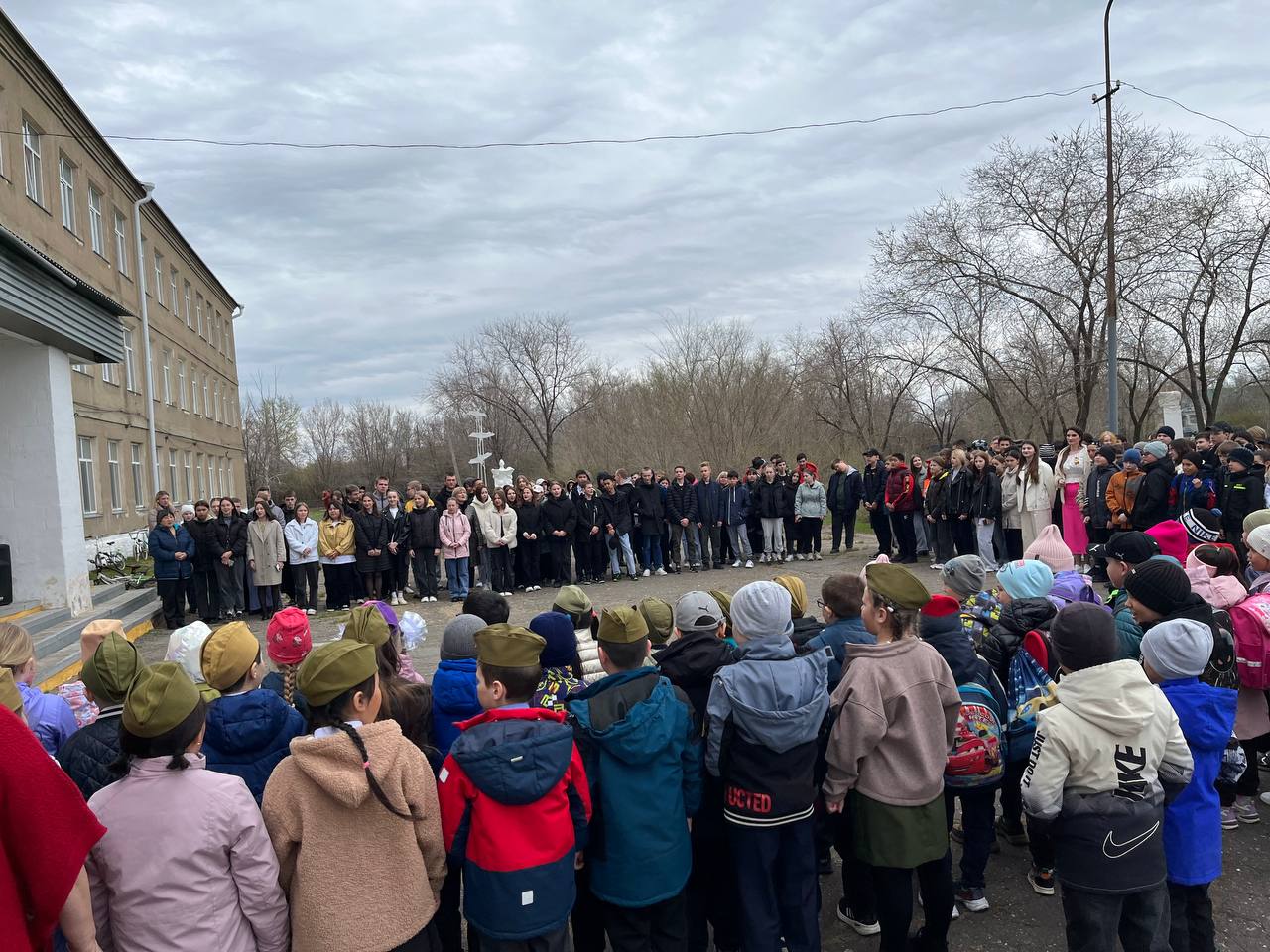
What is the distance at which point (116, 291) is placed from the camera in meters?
24.2

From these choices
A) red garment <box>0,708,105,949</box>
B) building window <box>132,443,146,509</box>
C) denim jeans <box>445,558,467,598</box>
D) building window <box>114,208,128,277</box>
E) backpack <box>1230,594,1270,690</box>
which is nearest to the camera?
red garment <box>0,708,105,949</box>

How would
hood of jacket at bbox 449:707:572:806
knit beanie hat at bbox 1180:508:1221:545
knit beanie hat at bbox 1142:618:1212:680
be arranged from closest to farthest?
hood of jacket at bbox 449:707:572:806 → knit beanie hat at bbox 1142:618:1212:680 → knit beanie hat at bbox 1180:508:1221:545

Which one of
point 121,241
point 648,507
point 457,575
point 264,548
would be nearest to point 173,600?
point 264,548

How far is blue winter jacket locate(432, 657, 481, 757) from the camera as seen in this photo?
11.4 ft

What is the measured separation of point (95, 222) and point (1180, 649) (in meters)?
27.3

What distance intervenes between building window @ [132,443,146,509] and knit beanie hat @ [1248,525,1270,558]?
25.8 m

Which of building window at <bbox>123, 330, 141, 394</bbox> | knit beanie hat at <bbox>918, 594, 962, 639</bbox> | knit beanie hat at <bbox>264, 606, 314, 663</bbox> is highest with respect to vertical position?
building window at <bbox>123, 330, 141, 394</bbox>

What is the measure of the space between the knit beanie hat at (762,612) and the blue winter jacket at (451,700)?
1164mm

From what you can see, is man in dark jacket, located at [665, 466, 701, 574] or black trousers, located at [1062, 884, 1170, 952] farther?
man in dark jacket, located at [665, 466, 701, 574]

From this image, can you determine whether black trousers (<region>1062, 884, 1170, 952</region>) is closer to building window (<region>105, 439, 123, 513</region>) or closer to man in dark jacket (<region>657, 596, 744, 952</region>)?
man in dark jacket (<region>657, 596, 744, 952</region>)

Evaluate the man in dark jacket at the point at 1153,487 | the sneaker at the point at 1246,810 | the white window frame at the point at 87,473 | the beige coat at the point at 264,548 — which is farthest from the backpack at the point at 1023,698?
the white window frame at the point at 87,473

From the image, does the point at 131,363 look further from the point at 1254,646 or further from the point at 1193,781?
the point at 1193,781

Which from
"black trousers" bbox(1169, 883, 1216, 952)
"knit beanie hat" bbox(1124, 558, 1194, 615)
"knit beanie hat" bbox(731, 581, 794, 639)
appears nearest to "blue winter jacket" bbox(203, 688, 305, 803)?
"knit beanie hat" bbox(731, 581, 794, 639)

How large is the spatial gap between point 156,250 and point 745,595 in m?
32.0
